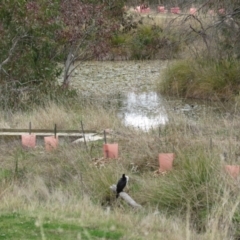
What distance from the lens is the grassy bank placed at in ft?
20.5

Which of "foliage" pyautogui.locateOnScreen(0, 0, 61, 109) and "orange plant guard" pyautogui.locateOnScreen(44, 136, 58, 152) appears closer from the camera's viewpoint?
"orange plant guard" pyautogui.locateOnScreen(44, 136, 58, 152)

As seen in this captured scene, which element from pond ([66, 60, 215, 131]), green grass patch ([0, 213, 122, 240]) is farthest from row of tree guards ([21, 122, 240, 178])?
pond ([66, 60, 215, 131])

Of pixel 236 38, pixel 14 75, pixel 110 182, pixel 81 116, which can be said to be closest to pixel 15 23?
pixel 14 75

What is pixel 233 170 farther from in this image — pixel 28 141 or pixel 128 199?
pixel 28 141

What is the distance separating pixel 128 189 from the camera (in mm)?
8219

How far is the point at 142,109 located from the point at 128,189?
859cm

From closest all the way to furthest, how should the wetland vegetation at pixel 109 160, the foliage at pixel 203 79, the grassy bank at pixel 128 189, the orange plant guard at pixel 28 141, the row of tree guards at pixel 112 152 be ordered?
the grassy bank at pixel 128 189 < the wetland vegetation at pixel 109 160 < the row of tree guards at pixel 112 152 < the orange plant guard at pixel 28 141 < the foliage at pixel 203 79

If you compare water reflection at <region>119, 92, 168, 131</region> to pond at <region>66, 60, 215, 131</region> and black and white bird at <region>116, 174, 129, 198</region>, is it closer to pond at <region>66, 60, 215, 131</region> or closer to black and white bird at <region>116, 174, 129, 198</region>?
pond at <region>66, 60, 215, 131</region>

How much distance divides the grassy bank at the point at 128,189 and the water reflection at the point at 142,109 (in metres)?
2.86

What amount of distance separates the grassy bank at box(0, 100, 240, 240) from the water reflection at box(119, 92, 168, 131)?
9.39 feet

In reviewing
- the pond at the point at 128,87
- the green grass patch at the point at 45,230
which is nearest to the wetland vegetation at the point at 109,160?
the green grass patch at the point at 45,230

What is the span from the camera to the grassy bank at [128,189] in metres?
6.26

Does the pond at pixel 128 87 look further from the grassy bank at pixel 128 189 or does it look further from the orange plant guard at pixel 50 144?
the grassy bank at pixel 128 189

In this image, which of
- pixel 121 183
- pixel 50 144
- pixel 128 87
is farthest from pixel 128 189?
pixel 128 87
